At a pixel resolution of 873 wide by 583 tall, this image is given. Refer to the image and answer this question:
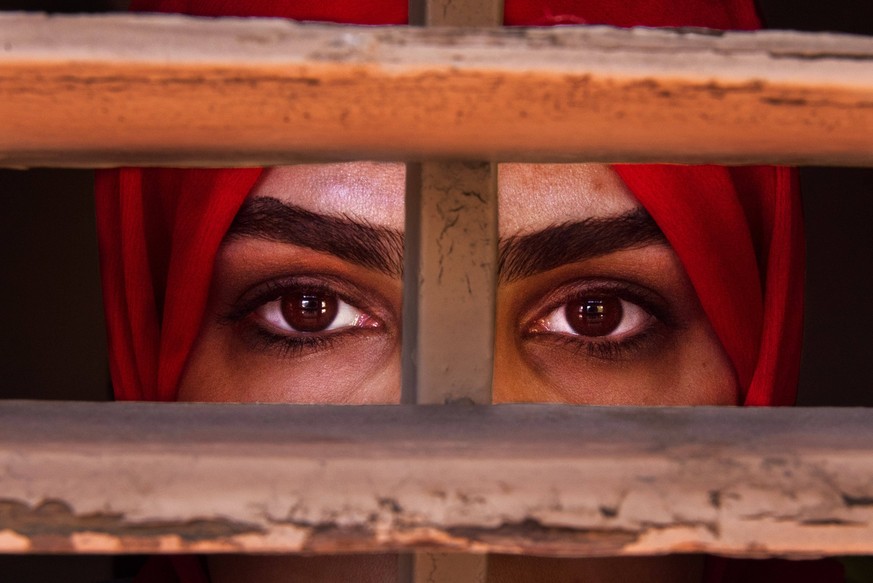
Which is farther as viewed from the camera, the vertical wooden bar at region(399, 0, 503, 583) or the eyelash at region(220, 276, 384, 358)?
the eyelash at region(220, 276, 384, 358)

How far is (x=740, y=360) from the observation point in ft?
3.45

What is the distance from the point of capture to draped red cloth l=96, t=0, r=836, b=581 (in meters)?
0.97

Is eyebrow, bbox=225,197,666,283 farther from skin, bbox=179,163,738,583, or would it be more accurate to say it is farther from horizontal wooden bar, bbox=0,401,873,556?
horizontal wooden bar, bbox=0,401,873,556

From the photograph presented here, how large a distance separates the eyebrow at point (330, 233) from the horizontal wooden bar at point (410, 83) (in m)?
0.53

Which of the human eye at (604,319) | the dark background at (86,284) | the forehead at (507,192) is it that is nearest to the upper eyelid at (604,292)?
the human eye at (604,319)

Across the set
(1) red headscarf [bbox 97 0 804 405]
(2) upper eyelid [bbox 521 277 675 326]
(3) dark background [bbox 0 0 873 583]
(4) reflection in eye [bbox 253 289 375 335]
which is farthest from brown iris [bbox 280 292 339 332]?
(3) dark background [bbox 0 0 873 583]

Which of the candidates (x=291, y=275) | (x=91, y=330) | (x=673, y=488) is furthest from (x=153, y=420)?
(x=91, y=330)

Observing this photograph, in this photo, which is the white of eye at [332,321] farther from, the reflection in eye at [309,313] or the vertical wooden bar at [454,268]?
the vertical wooden bar at [454,268]

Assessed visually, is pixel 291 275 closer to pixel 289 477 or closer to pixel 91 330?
pixel 289 477

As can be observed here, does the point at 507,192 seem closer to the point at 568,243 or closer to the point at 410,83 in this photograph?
the point at 568,243

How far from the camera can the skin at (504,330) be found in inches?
34.6

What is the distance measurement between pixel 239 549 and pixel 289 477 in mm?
36

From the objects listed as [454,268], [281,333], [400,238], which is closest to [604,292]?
[400,238]

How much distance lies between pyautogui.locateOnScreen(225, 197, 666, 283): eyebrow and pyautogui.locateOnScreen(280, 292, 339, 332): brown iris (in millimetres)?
118
